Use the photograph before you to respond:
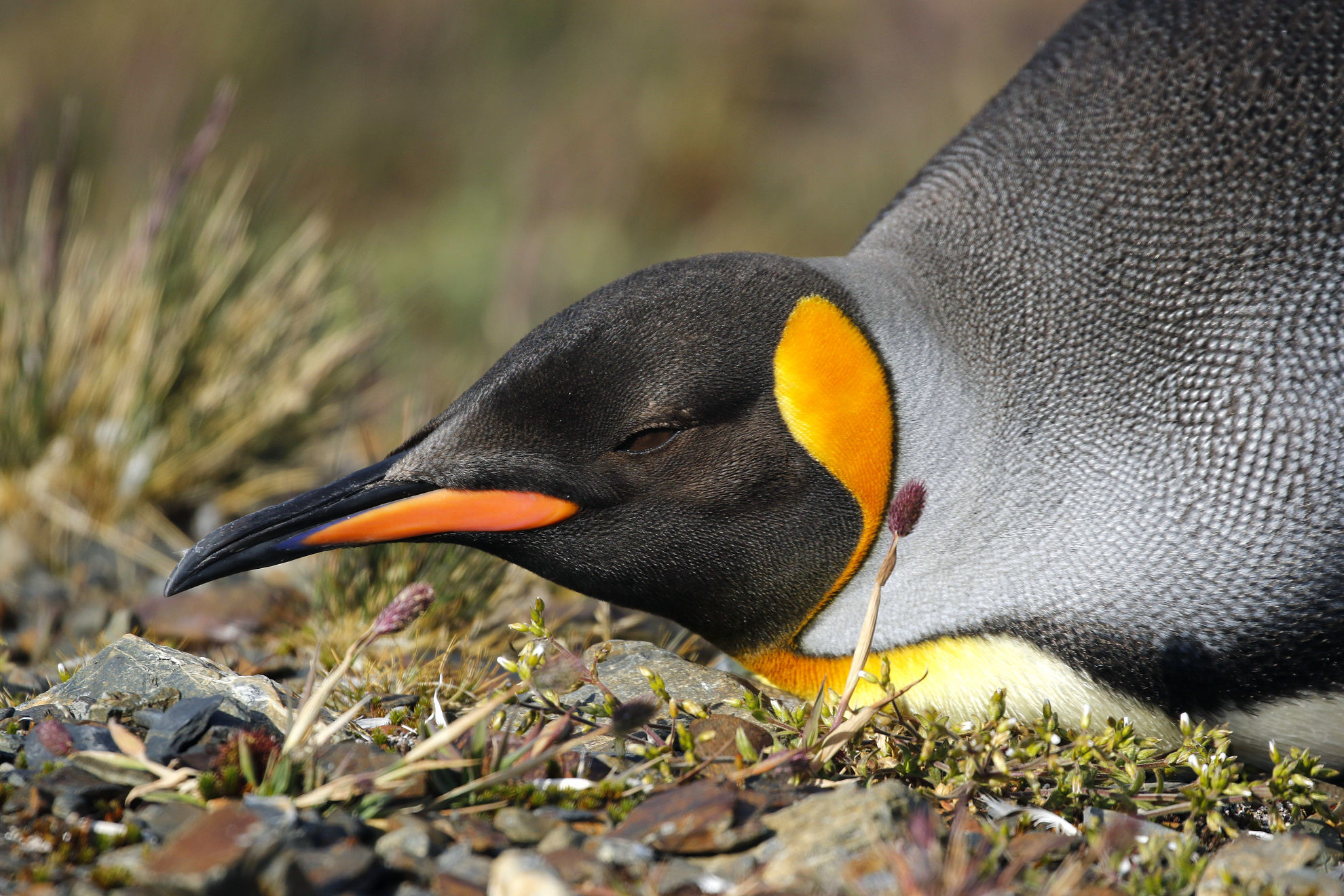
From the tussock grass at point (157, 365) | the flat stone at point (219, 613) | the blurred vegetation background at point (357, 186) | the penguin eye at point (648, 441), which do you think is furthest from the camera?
the blurred vegetation background at point (357, 186)

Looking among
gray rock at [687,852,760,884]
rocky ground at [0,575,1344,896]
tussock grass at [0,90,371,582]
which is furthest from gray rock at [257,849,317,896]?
tussock grass at [0,90,371,582]

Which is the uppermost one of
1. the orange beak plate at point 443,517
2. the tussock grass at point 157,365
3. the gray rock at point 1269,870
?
the tussock grass at point 157,365

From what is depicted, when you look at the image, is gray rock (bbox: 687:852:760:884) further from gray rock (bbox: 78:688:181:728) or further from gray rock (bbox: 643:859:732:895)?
gray rock (bbox: 78:688:181:728)

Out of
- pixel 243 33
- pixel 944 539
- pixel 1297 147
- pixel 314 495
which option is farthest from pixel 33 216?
pixel 243 33

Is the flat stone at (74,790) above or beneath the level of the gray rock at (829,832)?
above

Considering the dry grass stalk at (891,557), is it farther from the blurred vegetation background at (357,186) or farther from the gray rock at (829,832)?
the blurred vegetation background at (357,186)

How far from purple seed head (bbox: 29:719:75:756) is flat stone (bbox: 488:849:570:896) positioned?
774mm

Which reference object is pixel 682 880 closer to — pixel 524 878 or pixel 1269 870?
pixel 524 878

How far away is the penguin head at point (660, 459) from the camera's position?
240 cm

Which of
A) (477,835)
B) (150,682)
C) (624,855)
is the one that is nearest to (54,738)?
(150,682)

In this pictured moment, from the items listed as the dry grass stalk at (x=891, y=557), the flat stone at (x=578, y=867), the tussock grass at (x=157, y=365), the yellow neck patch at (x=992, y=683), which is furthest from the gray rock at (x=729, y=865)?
the tussock grass at (x=157, y=365)

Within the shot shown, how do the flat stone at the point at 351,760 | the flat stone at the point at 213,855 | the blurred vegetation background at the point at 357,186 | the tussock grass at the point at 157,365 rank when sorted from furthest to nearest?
1. the blurred vegetation background at the point at 357,186
2. the tussock grass at the point at 157,365
3. the flat stone at the point at 351,760
4. the flat stone at the point at 213,855

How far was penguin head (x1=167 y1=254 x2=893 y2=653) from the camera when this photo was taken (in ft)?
7.88

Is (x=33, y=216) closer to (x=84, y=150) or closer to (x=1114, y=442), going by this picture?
(x=1114, y=442)
